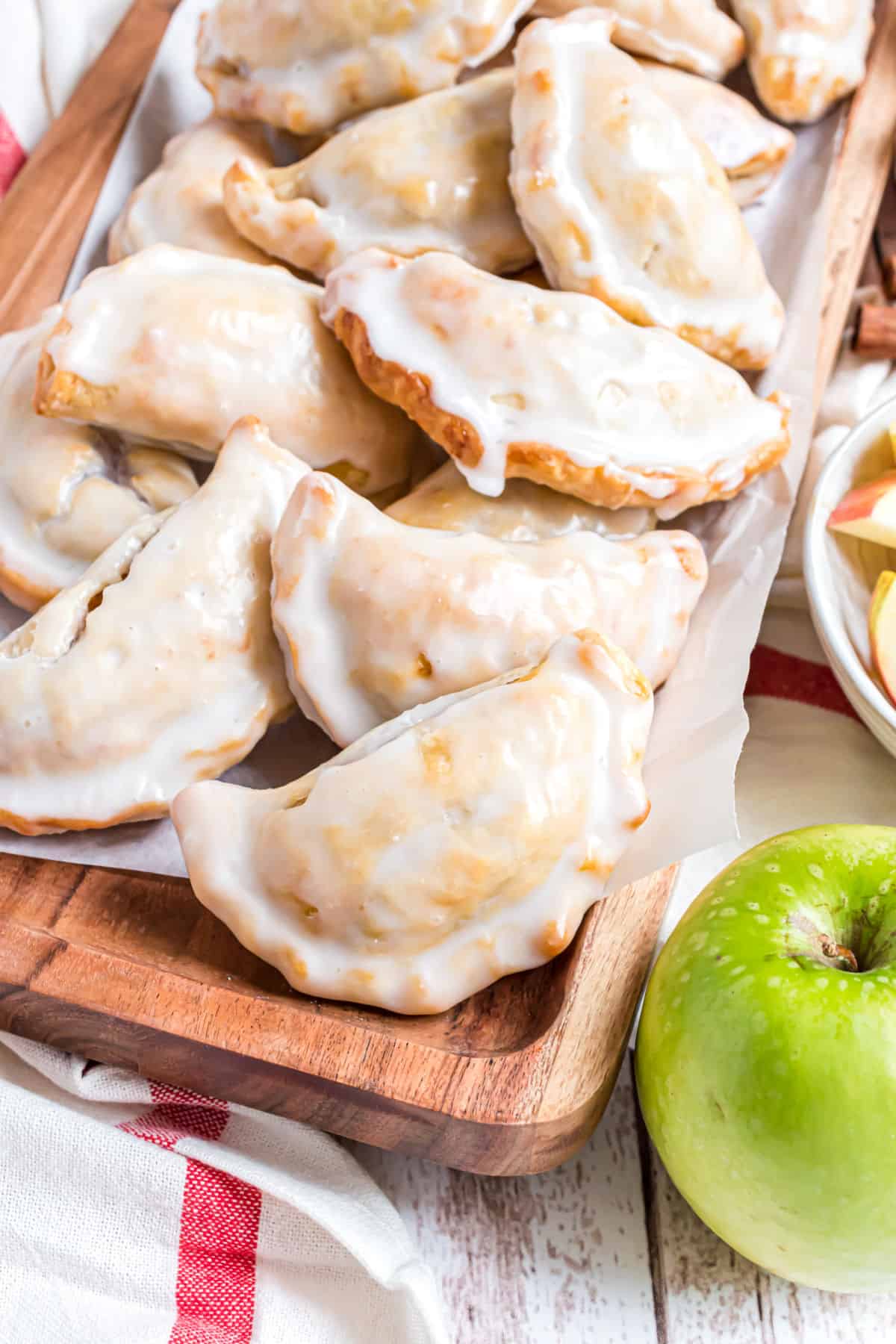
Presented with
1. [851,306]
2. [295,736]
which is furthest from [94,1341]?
[851,306]

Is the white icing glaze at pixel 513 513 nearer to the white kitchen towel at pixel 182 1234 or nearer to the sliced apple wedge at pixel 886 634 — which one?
the sliced apple wedge at pixel 886 634

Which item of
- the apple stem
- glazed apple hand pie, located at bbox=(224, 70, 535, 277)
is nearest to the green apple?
the apple stem

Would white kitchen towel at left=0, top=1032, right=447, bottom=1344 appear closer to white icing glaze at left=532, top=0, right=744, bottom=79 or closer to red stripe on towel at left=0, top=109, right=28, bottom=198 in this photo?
red stripe on towel at left=0, top=109, right=28, bottom=198

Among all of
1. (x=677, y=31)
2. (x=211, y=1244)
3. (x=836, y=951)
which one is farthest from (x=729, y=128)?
(x=211, y=1244)

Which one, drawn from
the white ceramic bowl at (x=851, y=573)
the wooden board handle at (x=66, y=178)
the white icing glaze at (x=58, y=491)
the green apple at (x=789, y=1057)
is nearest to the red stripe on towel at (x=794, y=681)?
the white ceramic bowl at (x=851, y=573)

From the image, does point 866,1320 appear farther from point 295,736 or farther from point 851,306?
point 851,306

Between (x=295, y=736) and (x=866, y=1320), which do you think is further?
(x=295, y=736)
